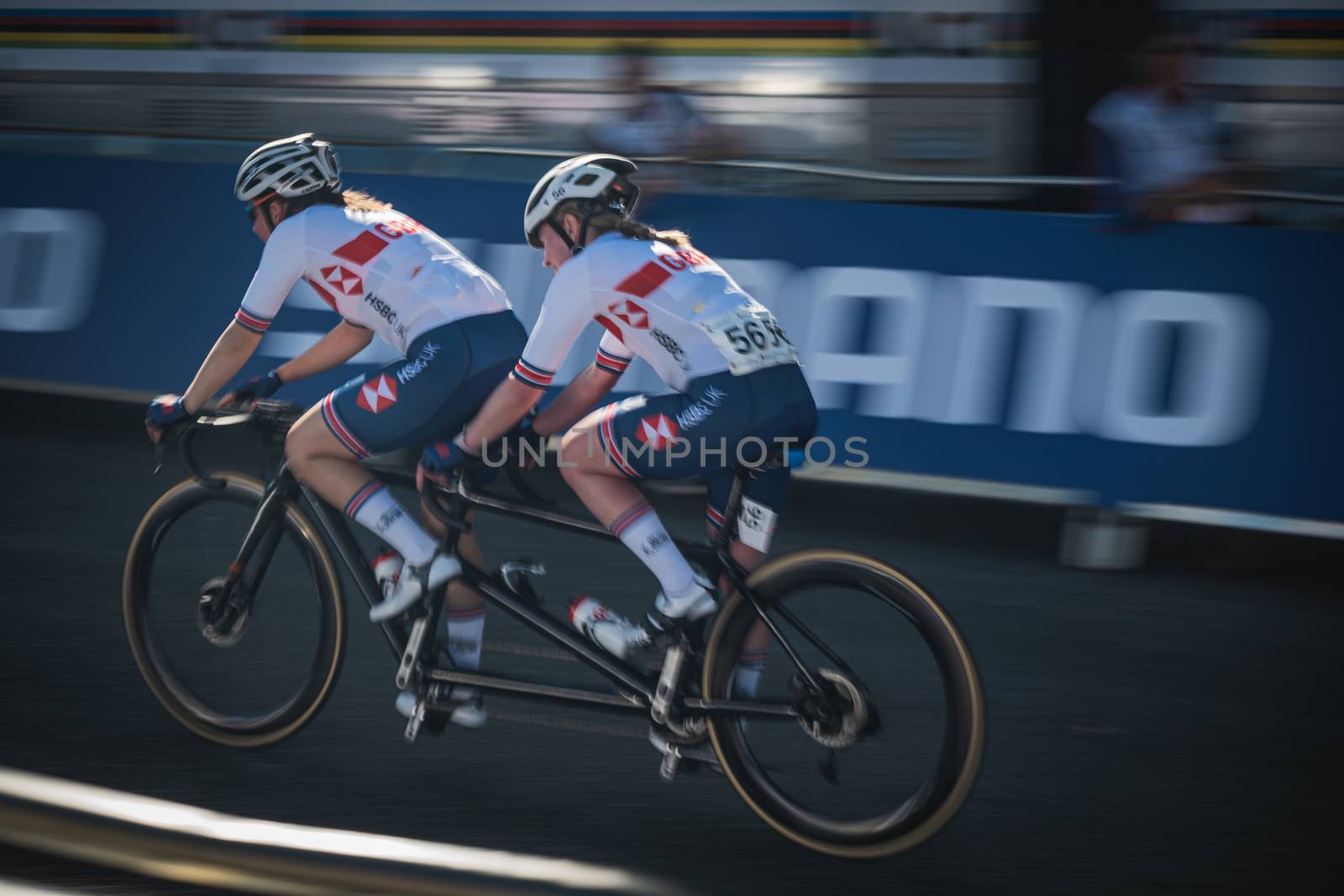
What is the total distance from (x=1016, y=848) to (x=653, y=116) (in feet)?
21.5

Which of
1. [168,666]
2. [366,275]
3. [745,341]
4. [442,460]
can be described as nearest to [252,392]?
[366,275]

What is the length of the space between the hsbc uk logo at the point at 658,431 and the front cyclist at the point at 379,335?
70 centimetres

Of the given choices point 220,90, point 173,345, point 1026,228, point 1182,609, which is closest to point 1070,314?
point 1026,228

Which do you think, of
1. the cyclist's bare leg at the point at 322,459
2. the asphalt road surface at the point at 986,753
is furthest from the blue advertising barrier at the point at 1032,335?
the cyclist's bare leg at the point at 322,459

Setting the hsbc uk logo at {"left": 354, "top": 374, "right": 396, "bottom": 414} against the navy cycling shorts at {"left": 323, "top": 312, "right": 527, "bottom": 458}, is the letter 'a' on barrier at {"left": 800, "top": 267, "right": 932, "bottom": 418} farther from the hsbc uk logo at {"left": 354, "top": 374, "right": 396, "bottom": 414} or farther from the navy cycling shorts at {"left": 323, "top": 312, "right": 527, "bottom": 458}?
the hsbc uk logo at {"left": 354, "top": 374, "right": 396, "bottom": 414}

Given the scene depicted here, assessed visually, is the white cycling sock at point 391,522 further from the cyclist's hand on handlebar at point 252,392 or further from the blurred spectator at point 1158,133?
the blurred spectator at point 1158,133

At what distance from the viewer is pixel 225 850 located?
9.01ft

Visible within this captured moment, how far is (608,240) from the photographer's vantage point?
4379 millimetres

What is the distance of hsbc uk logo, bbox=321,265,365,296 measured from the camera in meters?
4.80

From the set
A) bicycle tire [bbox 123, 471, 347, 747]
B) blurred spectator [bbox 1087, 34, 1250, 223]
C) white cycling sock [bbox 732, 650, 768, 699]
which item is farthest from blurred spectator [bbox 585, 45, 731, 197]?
white cycling sock [bbox 732, 650, 768, 699]

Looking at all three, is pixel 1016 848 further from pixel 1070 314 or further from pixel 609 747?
pixel 1070 314

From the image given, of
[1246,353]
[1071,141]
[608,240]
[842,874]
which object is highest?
[1071,141]

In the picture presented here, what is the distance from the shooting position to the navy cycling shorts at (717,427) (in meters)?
4.25

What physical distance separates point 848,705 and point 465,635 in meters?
1.33
